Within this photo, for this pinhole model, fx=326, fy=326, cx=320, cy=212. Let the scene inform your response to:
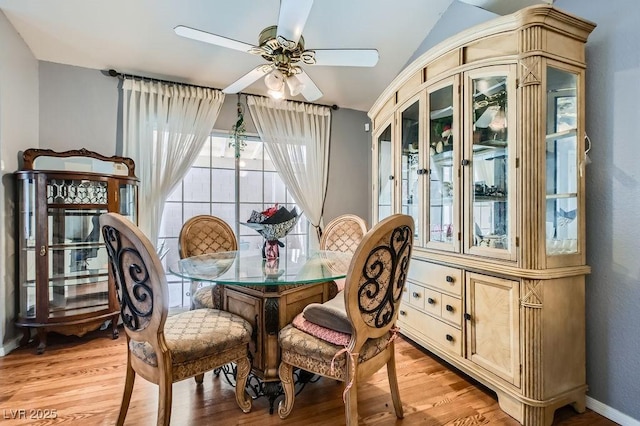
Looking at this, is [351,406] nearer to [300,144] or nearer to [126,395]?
[126,395]

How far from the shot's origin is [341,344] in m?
1.55

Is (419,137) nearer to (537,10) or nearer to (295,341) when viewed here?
(537,10)

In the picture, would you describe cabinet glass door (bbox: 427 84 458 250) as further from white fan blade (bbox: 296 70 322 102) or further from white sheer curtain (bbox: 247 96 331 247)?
white sheer curtain (bbox: 247 96 331 247)

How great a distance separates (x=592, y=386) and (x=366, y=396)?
129 centimetres

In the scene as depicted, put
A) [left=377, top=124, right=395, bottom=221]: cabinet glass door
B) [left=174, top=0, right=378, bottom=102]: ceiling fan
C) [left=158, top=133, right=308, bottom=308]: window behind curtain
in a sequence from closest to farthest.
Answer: [left=174, top=0, right=378, bottom=102]: ceiling fan → [left=377, top=124, right=395, bottom=221]: cabinet glass door → [left=158, top=133, right=308, bottom=308]: window behind curtain

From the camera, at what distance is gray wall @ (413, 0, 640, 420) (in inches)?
66.7

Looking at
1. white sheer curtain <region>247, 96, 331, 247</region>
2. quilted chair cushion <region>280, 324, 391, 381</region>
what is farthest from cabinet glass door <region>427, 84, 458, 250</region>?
white sheer curtain <region>247, 96, 331, 247</region>

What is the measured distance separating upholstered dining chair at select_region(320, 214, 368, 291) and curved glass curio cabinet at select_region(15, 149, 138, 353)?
187cm

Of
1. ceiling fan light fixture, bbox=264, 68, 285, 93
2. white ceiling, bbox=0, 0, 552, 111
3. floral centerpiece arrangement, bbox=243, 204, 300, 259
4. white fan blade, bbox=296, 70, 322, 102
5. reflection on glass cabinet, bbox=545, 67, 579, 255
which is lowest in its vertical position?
floral centerpiece arrangement, bbox=243, 204, 300, 259

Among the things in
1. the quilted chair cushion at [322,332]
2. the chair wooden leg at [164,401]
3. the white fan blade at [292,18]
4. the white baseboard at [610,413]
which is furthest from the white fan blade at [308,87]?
the white baseboard at [610,413]

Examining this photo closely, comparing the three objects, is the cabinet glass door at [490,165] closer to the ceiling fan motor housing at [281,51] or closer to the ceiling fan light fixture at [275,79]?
the ceiling fan motor housing at [281,51]

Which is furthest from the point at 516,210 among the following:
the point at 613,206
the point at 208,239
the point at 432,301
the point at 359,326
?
the point at 208,239

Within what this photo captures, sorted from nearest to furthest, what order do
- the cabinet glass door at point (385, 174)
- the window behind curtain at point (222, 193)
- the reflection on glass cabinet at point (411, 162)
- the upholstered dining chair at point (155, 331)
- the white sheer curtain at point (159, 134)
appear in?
1. the upholstered dining chair at point (155, 331)
2. the reflection on glass cabinet at point (411, 162)
3. the cabinet glass door at point (385, 174)
4. the white sheer curtain at point (159, 134)
5. the window behind curtain at point (222, 193)

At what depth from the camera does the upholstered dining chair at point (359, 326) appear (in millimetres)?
1449
